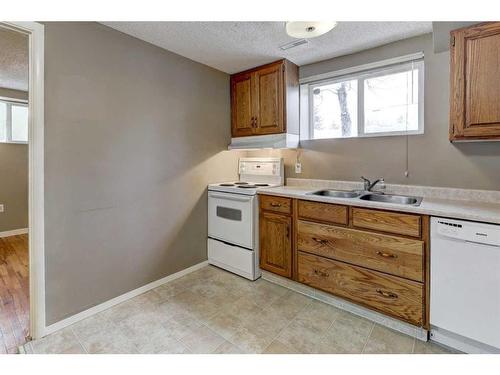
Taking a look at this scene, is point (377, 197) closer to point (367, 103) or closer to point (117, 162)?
point (367, 103)

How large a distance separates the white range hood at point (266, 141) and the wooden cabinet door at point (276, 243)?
0.74 metres

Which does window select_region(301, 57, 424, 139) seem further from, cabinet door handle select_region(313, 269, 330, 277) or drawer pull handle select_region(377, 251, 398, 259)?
cabinet door handle select_region(313, 269, 330, 277)

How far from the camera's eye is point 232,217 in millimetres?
2611

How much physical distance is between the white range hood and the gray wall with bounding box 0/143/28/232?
11.7ft

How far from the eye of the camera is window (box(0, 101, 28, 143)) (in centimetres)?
381

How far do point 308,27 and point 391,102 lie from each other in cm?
111

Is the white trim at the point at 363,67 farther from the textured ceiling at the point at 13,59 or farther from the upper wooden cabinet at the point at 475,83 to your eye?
the textured ceiling at the point at 13,59

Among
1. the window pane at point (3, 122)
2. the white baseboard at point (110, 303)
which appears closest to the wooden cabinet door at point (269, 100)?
the white baseboard at point (110, 303)

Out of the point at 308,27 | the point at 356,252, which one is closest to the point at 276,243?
the point at 356,252

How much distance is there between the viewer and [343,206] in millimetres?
1903

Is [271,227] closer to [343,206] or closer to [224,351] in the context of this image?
[343,206]

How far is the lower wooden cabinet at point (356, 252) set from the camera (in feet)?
5.32
